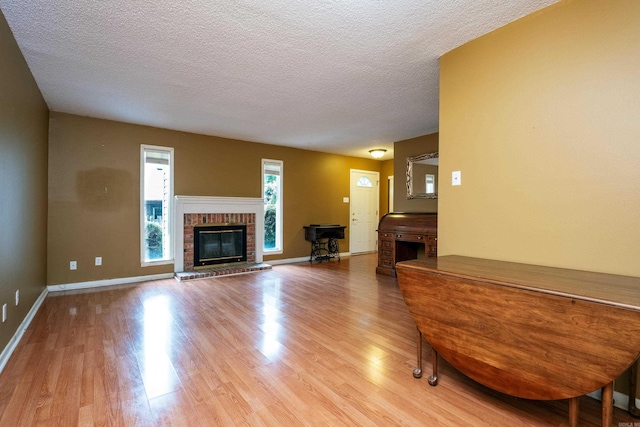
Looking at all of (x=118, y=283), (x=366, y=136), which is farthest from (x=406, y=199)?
(x=118, y=283)

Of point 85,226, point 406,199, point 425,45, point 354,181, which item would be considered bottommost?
point 85,226

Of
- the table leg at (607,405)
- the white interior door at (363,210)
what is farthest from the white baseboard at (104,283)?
the table leg at (607,405)

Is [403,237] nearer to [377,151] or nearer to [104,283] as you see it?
[377,151]

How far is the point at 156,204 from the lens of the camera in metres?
4.77

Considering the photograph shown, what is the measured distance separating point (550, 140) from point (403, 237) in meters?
3.08

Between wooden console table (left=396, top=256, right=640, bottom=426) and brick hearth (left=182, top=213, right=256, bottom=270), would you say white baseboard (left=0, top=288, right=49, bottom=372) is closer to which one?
brick hearth (left=182, top=213, right=256, bottom=270)

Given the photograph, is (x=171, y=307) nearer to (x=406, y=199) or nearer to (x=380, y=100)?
(x=380, y=100)

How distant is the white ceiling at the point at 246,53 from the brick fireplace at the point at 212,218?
1437 mm

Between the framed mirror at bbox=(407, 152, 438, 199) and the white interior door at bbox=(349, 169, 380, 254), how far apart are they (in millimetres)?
1891

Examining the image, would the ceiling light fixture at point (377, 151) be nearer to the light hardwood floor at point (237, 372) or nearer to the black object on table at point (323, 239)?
the black object on table at point (323, 239)

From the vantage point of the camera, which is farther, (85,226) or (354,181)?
(354,181)

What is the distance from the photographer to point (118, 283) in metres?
4.39

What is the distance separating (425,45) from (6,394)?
3556mm

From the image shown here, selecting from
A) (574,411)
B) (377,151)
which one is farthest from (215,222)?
(574,411)
